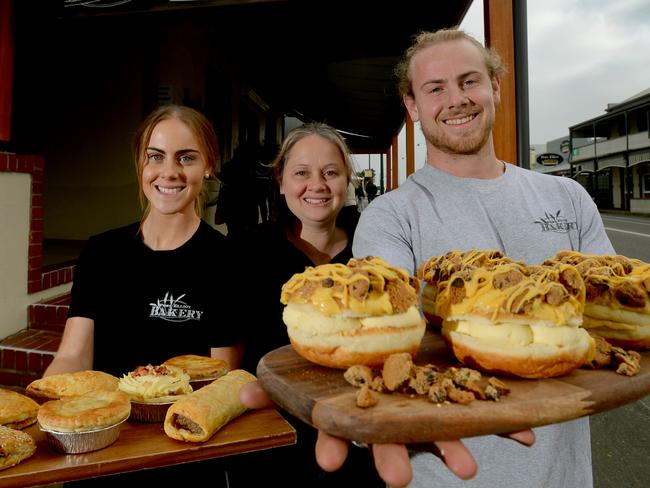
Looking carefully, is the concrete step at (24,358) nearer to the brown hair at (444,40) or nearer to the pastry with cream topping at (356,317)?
the pastry with cream topping at (356,317)

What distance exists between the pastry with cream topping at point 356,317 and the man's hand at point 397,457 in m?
0.24

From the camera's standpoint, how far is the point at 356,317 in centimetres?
111

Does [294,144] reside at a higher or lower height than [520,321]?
higher

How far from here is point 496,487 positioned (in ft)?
4.72

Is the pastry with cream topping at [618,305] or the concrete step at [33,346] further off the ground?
the pastry with cream topping at [618,305]

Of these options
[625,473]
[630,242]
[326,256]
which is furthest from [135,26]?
[630,242]

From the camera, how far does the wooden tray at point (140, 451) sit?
1.17m

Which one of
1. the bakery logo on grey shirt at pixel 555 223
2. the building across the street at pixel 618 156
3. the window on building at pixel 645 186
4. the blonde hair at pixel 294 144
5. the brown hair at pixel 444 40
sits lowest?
the bakery logo on grey shirt at pixel 555 223

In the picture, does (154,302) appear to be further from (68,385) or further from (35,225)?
(35,225)

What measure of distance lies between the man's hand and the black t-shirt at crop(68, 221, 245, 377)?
131cm

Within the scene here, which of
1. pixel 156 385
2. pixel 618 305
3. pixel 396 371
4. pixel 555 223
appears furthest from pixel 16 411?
pixel 555 223

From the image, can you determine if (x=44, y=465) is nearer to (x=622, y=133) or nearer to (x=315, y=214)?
(x=315, y=214)

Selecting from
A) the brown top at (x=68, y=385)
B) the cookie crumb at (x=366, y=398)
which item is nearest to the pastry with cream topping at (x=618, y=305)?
the cookie crumb at (x=366, y=398)

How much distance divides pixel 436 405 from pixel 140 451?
0.92 m
